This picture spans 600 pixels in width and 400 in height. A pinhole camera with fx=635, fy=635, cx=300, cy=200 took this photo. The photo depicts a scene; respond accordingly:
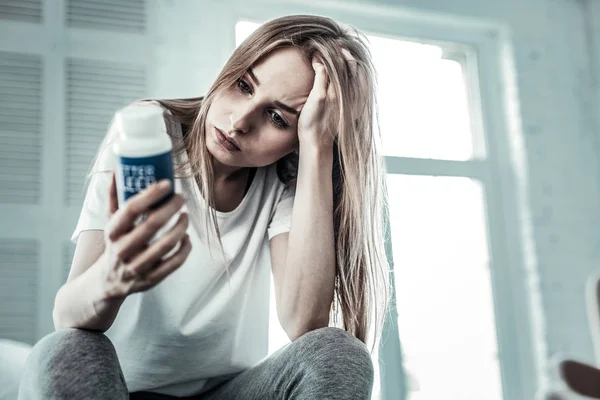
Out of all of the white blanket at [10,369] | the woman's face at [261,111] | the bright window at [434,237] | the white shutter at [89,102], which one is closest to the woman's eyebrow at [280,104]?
the woman's face at [261,111]

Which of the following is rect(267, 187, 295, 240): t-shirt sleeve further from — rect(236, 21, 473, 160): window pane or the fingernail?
rect(236, 21, 473, 160): window pane

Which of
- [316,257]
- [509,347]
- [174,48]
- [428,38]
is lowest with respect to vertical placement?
[509,347]

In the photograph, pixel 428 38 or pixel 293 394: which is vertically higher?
pixel 428 38

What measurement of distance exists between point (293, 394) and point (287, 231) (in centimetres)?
36

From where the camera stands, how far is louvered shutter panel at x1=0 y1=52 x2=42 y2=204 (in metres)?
1.58

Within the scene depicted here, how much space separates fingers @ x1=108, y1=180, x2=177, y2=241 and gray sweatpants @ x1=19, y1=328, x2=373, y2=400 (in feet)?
0.55

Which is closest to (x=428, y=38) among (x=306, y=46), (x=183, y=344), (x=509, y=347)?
(x=509, y=347)

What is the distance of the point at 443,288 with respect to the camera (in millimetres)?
2188

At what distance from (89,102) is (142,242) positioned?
3.87ft

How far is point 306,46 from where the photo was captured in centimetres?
106

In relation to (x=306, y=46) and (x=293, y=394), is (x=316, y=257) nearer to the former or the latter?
(x=293, y=394)

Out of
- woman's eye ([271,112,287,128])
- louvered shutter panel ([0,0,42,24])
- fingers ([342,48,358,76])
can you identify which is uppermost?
louvered shutter panel ([0,0,42,24])

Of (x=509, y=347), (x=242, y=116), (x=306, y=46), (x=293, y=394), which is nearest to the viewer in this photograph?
(x=293, y=394)

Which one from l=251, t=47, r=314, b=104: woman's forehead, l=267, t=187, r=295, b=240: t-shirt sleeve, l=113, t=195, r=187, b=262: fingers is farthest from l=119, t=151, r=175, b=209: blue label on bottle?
l=267, t=187, r=295, b=240: t-shirt sleeve
